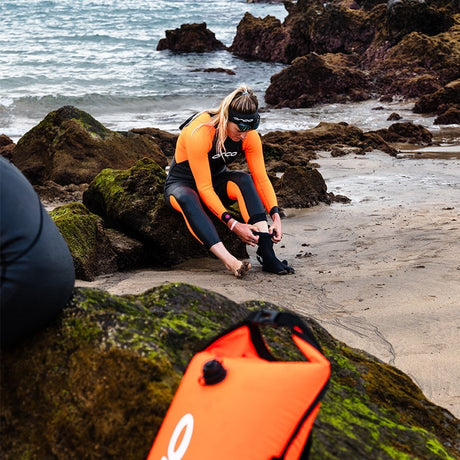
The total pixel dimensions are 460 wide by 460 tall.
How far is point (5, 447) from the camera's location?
80.7 inches

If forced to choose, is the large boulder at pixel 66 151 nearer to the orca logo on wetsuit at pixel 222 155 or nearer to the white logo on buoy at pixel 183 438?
the orca logo on wetsuit at pixel 222 155

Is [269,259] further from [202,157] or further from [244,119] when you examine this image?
[244,119]

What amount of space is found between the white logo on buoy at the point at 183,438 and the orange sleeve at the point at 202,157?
3782 mm

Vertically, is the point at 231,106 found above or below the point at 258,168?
above

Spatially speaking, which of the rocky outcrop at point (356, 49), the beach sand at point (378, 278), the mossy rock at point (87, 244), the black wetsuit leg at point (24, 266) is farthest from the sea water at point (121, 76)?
the black wetsuit leg at point (24, 266)

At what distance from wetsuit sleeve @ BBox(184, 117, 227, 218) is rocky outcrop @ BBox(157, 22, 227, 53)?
30488mm

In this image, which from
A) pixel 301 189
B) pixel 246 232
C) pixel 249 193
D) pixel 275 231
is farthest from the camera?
pixel 301 189

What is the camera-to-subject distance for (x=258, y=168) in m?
5.89

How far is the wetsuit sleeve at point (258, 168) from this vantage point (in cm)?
577

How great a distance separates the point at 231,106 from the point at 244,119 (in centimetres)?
15

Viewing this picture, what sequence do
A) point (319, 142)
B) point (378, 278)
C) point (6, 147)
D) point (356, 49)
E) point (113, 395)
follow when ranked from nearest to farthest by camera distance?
point (113, 395)
point (378, 278)
point (6, 147)
point (319, 142)
point (356, 49)

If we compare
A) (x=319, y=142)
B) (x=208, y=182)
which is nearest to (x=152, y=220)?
(x=208, y=182)

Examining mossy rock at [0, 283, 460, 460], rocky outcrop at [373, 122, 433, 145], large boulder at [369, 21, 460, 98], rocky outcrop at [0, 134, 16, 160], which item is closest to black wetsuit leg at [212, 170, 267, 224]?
mossy rock at [0, 283, 460, 460]

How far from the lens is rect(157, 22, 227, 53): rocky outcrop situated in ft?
113
